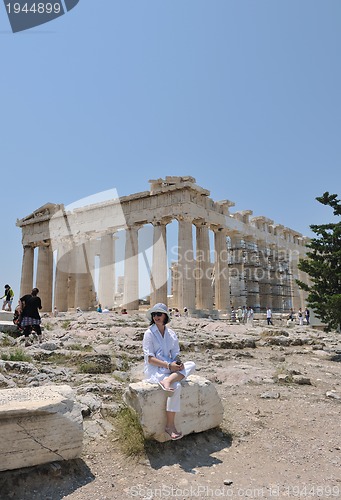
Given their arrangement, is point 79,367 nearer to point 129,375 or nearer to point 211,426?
point 129,375

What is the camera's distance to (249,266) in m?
34.8

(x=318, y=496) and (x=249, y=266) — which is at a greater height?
(x=249, y=266)

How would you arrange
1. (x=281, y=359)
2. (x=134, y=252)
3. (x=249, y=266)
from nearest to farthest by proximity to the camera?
(x=281, y=359), (x=134, y=252), (x=249, y=266)

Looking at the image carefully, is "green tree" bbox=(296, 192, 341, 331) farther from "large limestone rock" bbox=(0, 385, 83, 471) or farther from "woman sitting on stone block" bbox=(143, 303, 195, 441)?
"large limestone rock" bbox=(0, 385, 83, 471)

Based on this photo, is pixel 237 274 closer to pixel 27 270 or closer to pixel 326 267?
pixel 27 270

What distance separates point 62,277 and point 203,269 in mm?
13023

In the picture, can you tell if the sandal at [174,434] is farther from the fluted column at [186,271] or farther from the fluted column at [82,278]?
the fluted column at [82,278]

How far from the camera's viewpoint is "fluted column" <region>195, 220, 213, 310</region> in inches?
1088

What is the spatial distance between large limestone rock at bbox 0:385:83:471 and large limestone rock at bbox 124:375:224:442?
28.2 inches

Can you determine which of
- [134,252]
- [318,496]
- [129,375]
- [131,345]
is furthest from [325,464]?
[134,252]

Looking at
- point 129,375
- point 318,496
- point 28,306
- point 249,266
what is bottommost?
point 318,496

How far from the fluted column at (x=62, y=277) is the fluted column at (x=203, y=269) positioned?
471 inches

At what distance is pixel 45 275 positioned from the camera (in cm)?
3475

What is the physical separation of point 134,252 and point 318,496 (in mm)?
25042
